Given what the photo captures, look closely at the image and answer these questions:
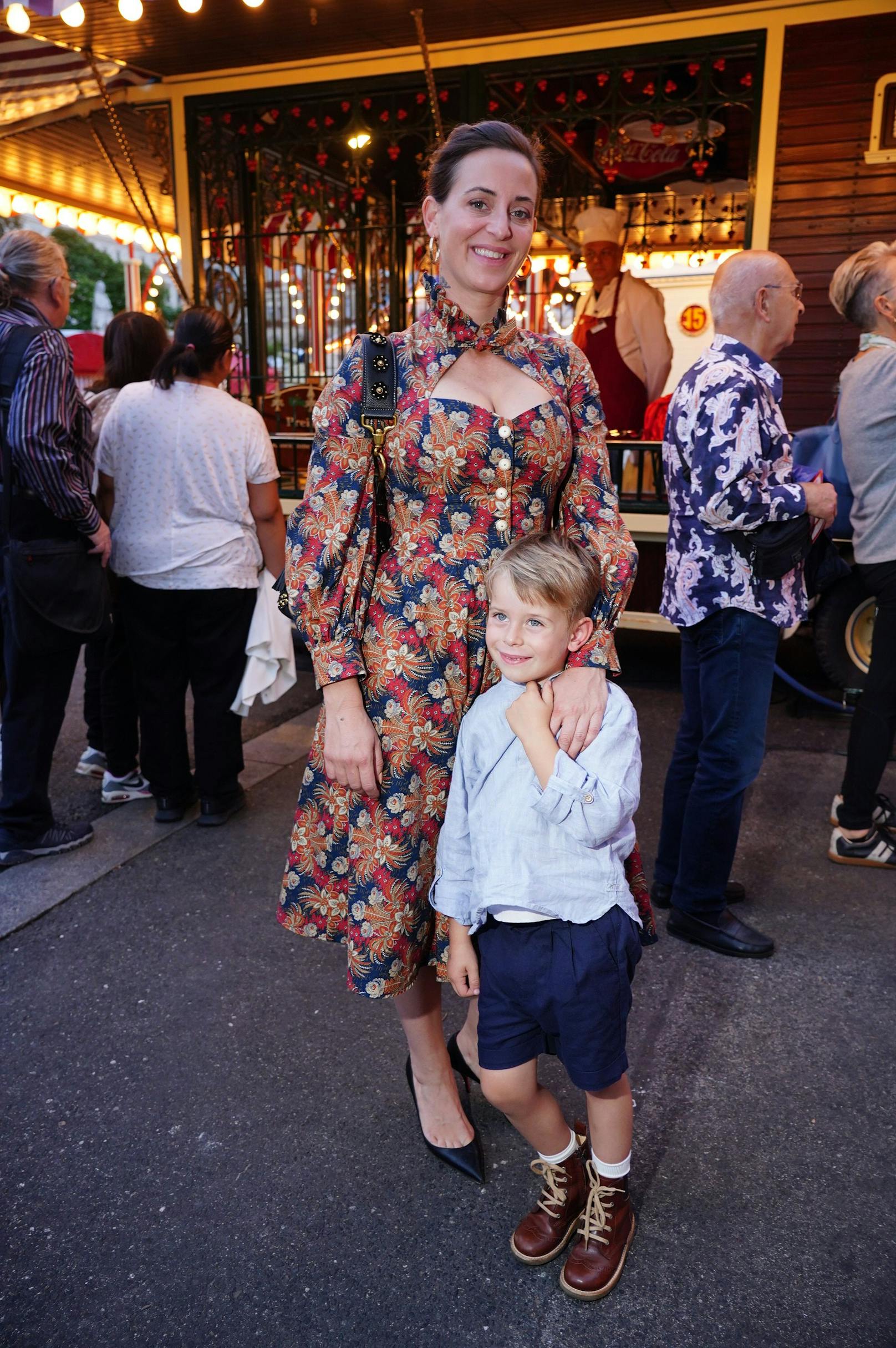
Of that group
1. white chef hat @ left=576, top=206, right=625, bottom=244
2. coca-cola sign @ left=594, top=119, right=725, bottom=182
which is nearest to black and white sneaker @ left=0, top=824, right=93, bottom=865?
white chef hat @ left=576, top=206, right=625, bottom=244

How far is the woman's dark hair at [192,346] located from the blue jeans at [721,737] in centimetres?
198

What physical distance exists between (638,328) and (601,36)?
5.36ft

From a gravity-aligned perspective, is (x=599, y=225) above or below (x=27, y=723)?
above

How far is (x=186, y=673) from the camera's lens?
394cm

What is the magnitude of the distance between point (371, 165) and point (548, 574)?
21.6 ft

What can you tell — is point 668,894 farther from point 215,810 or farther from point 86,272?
point 86,272

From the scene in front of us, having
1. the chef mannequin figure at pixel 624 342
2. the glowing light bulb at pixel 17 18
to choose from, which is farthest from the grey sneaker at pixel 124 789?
the chef mannequin figure at pixel 624 342

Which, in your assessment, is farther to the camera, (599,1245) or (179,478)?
(179,478)

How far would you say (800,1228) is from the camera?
6.38 ft

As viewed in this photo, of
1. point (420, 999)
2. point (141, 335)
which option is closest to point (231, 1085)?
point (420, 999)

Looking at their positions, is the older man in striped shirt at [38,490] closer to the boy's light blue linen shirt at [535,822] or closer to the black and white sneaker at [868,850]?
the boy's light blue linen shirt at [535,822]

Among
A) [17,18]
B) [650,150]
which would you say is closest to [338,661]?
[17,18]

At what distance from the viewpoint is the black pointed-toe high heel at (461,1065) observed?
2322 mm

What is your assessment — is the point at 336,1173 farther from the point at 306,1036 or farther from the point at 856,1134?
the point at 856,1134
